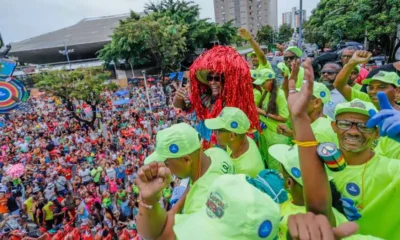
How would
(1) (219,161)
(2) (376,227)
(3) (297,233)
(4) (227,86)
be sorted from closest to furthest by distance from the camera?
(3) (297,233) < (2) (376,227) < (1) (219,161) < (4) (227,86)

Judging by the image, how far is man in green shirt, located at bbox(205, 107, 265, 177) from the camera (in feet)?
8.58

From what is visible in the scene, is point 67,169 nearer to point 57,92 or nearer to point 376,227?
point 57,92

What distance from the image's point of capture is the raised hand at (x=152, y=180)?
5.37 feet

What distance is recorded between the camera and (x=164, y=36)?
74.3ft

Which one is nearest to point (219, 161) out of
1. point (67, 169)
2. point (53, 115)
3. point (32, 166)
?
point (67, 169)

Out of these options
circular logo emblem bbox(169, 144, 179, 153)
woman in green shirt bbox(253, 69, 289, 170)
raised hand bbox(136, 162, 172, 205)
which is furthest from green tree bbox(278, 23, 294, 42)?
raised hand bbox(136, 162, 172, 205)

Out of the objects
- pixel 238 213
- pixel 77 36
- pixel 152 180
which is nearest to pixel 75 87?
pixel 152 180

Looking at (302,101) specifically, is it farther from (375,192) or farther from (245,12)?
(245,12)

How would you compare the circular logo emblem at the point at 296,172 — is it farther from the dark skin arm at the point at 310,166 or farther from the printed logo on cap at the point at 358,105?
the printed logo on cap at the point at 358,105

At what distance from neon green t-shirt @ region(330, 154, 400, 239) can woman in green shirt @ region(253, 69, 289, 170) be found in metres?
1.48

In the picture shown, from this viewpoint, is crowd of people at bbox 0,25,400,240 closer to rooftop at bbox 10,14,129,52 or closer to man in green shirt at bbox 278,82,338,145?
man in green shirt at bbox 278,82,338,145

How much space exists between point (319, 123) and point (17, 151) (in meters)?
15.9

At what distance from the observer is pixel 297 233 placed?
113cm

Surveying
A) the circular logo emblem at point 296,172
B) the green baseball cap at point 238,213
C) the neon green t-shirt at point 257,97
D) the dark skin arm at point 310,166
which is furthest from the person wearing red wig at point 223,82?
the green baseball cap at point 238,213
